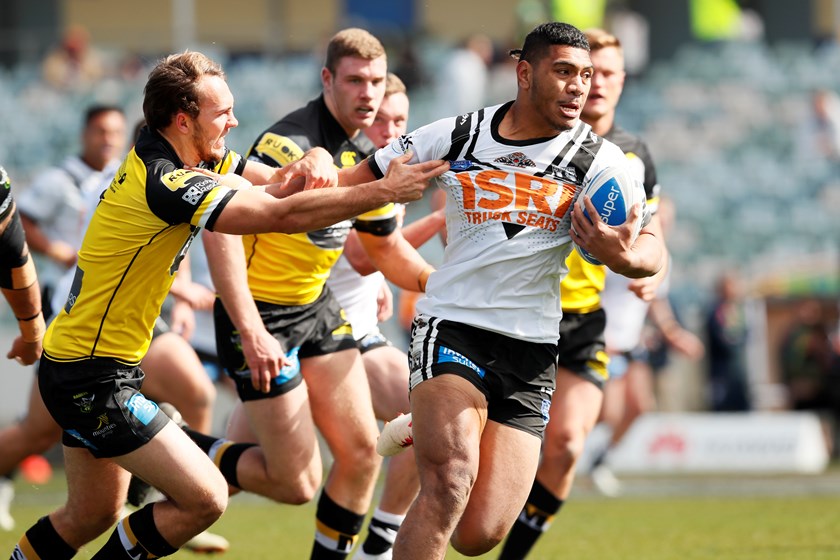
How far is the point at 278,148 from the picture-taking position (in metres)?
6.56

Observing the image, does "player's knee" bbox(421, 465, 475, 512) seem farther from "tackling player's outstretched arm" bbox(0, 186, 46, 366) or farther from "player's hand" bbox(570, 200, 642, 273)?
"tackling player's outstretched arm" bbox(0, 186, 46, 366)

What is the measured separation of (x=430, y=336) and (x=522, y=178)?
751mm

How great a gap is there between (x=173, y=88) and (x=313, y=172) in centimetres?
66

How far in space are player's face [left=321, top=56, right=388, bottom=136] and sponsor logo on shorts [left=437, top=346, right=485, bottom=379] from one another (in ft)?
5.82

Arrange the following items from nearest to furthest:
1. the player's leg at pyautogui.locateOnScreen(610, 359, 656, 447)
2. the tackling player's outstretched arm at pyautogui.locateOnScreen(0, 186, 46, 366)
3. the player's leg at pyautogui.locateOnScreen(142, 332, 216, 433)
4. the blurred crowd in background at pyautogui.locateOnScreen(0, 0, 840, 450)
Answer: the tackling player's outstretched arm at pyautogui.locateOnScreen(0, 186, 46, 366)
the player's leg at pyautogui.locateOnScreen(142, 332, 216, 433)
the player's leg at pyautogui.locateOnScreen(610, 359, 656, 447)
the blurred crowd in background at pyautogui.locateOnScreen(0, 0, 840, 450)

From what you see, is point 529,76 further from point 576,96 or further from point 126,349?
point 126,349

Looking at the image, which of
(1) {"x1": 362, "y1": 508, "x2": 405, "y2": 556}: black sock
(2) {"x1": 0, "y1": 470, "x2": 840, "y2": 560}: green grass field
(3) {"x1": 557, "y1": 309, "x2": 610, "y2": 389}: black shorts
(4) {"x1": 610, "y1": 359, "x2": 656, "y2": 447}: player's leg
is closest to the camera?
(1) {"x1": 362, "y1": 508, "x2": 405, "y2": 556}: black sock

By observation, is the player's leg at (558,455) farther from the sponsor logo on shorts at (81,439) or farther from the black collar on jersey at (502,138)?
the sponsor logo on shorts at (81,439)

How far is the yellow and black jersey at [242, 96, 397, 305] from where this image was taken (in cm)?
671

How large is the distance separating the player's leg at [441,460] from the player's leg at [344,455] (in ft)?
4.28

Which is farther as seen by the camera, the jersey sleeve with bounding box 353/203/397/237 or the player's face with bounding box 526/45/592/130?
the jersey sleeve with bounding box 353/203/397/237

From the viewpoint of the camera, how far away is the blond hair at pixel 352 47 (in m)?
6.71

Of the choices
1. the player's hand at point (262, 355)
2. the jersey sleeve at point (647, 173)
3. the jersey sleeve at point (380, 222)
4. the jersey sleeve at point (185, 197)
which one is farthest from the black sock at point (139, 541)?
the jersey sleeve at point (647, 173)

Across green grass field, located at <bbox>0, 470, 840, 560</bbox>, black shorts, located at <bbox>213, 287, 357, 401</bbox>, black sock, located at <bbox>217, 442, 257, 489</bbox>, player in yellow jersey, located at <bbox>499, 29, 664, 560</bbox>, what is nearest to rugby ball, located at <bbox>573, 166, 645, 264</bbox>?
player in yellow jersey, located at <bbox>499, 29, 664, 560</bbox>
